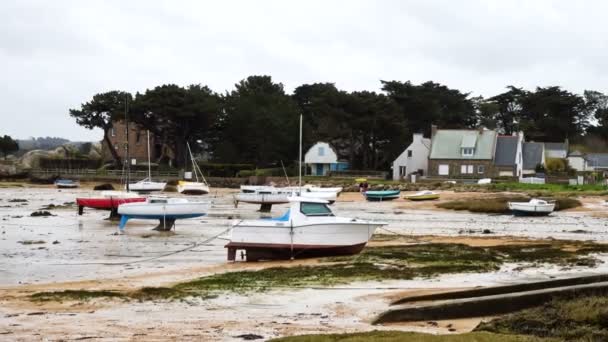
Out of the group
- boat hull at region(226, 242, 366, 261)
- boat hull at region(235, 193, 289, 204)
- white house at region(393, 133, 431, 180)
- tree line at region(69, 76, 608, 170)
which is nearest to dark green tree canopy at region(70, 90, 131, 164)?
tree line at region(69, 76, 608, 170)

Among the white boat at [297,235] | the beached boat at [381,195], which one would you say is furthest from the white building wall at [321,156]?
the white boat at [297,235]

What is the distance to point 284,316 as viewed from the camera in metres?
14.0

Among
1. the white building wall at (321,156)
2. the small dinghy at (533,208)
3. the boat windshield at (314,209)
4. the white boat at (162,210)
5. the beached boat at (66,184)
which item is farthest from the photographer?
the white building wall at (321,156)

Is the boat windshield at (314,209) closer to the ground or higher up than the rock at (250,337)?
higher up

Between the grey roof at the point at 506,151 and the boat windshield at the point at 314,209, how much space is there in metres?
A: 61.7

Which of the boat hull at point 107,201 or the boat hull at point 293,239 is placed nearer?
the boat hull at point 293,239

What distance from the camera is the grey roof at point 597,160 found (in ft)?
337

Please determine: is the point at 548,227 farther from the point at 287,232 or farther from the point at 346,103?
the point at 346,103

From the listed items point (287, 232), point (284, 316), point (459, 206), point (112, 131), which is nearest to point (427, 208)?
point (459, 206)

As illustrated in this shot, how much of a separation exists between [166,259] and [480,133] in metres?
65.3

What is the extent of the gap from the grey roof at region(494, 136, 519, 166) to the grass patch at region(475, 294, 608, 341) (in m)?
73.9

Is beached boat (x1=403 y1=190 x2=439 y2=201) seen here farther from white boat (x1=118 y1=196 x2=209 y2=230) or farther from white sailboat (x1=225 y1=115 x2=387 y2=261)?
white sailboat (x1=225 y1=115 x2=387 y2=261)

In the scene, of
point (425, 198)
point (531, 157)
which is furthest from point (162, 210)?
point (531, 157)

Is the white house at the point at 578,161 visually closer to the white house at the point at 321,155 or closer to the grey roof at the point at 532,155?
the grey roof at the point at 532,155
